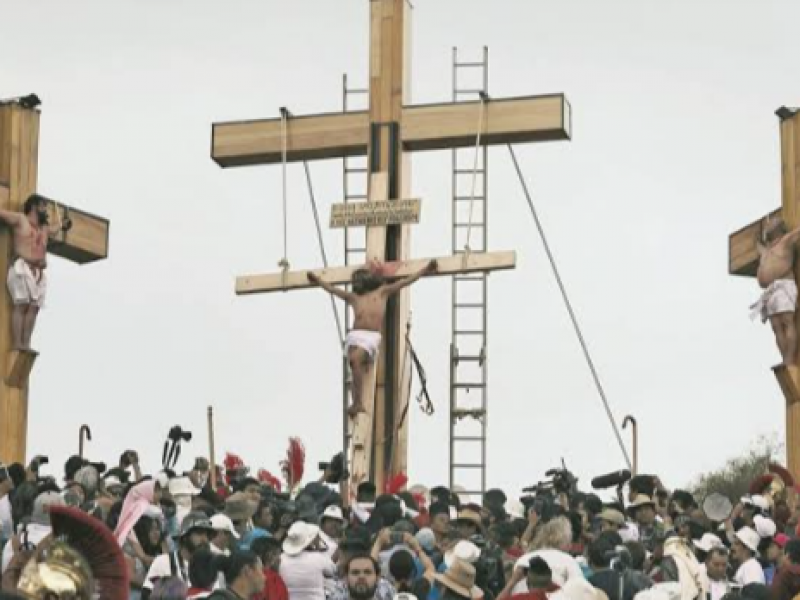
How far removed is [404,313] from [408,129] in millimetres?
1965

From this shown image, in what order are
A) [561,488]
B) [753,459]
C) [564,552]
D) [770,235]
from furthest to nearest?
[753,459] < [770,235] < [561,488] < [564,552]

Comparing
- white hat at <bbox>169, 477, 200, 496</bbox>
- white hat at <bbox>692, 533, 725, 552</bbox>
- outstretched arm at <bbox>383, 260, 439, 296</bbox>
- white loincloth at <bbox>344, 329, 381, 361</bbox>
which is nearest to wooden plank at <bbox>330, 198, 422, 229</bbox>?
outstretched arm at <bbox>383, 260, 439, 296</bbox>

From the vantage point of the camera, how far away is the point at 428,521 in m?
21.3

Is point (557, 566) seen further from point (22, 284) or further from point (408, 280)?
point (22, 284)

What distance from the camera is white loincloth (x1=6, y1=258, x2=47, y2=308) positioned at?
28.7 metres

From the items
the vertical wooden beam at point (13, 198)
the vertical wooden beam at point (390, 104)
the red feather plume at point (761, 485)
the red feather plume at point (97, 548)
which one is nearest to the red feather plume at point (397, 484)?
the vertical wooden beam at point (390, 104)

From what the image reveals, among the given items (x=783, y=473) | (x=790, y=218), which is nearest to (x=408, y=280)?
(x=790, y=218)

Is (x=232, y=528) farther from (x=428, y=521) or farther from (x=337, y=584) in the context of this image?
(x=428, y=521)

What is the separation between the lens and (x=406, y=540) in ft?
62.2

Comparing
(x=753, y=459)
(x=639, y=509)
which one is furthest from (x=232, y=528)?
(x=753, y=459)

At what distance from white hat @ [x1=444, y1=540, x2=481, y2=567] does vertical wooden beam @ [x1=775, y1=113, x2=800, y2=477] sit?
10.3m

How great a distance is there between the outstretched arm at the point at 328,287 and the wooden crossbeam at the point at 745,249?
435cm

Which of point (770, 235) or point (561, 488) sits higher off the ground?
point (770, 235)

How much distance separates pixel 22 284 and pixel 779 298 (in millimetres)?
7819
